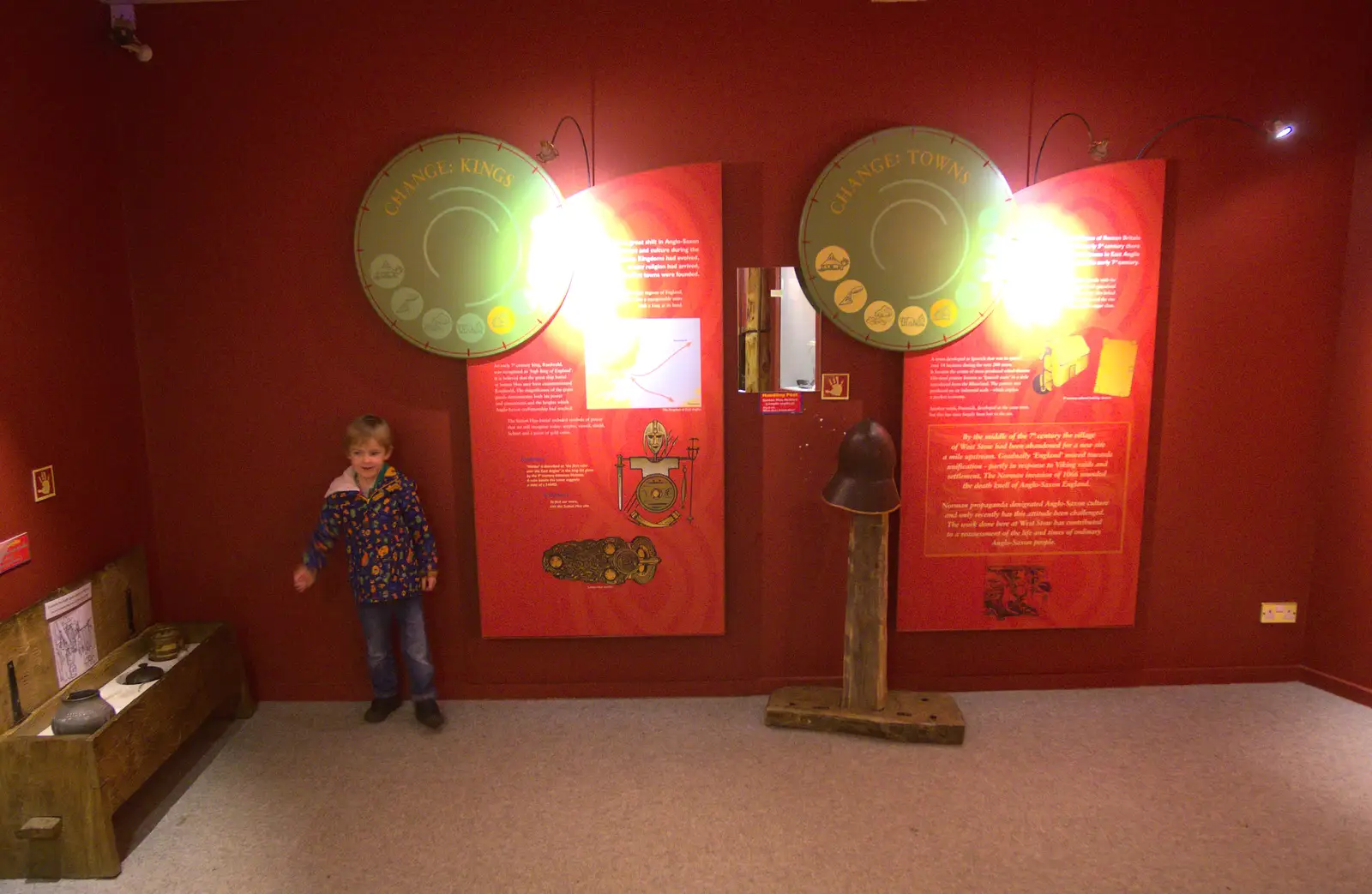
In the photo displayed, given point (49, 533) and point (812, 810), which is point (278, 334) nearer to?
point (49, 533)

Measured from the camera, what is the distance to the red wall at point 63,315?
259 cm

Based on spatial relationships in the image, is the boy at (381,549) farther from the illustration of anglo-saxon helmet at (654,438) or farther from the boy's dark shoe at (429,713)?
the illustration of anglo-saxon helmet at (654,438)

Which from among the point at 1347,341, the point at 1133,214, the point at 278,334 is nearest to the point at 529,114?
the point at 278,334

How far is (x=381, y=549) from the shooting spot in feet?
10.3

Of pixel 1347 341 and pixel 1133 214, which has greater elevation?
pixel 1133 214

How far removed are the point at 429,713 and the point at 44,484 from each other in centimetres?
162

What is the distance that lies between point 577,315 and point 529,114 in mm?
813

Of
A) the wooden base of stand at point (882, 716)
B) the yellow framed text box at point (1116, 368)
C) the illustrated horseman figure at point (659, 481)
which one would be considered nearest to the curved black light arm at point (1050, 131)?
the yellow framed text box at point (1116, 368)

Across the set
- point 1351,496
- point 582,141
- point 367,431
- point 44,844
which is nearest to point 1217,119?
point 1351,496

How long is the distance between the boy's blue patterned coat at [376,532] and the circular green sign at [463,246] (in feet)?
2.02

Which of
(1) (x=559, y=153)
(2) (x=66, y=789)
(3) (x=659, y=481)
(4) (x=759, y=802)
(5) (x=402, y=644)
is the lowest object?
(4) (x=759, y=802)

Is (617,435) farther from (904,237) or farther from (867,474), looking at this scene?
(904,237)

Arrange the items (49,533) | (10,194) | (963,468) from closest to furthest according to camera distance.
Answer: (10,194)
(49,533)
(963,468)

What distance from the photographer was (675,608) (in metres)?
3.38
